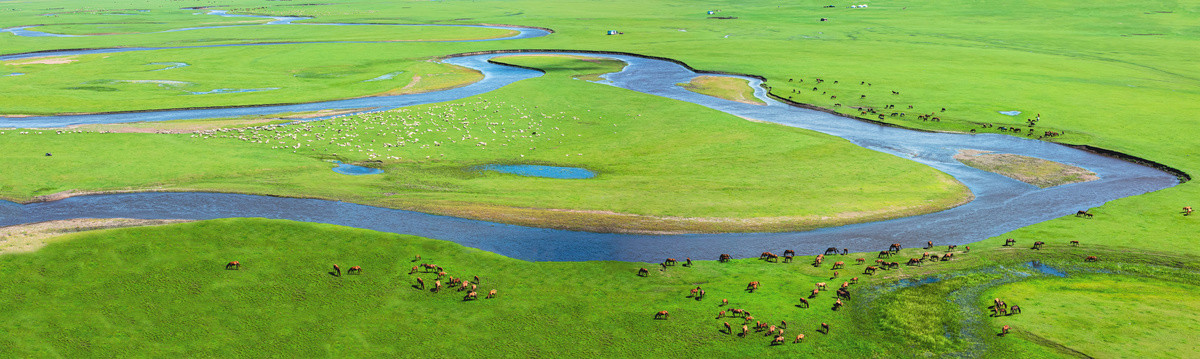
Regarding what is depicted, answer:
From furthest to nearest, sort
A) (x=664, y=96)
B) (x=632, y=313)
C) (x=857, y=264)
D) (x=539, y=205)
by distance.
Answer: (x=664, y=96) < (x=539, y=205) < (x=857, y=264) < (x=632, y=313)

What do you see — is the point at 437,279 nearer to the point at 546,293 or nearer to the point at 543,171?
the point at 546,293

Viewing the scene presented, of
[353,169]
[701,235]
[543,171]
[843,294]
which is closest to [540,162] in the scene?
[543,171]

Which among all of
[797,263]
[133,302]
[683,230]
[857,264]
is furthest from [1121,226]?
[133,302]

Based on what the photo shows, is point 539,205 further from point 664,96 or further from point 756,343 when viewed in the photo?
point 664,96

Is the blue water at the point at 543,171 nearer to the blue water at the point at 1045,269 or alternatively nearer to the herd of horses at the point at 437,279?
the herd of horses at the point at 437,279

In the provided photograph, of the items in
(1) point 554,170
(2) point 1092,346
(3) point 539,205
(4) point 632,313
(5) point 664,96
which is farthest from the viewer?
(5) point 664,96

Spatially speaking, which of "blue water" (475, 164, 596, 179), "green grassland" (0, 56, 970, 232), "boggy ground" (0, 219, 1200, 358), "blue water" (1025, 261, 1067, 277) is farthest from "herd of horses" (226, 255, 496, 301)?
"blue water" (1025, 261, 1067, 277)

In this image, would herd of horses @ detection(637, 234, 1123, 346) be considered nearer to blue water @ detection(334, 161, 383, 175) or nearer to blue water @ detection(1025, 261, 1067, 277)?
→ blue water @ detection(1025, 261, 1067, 277)

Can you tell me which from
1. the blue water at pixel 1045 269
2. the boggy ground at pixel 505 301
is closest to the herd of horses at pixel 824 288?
the boggy ground at pixel 505 301
